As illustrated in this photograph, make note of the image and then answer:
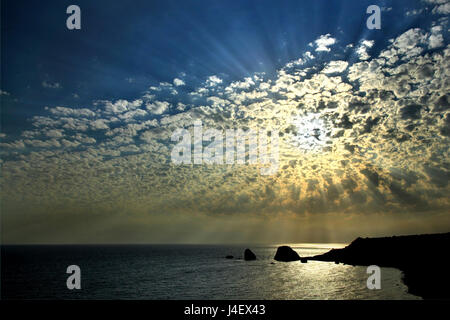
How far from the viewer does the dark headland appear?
3762cm

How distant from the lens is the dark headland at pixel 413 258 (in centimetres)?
3762

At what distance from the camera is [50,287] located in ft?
163

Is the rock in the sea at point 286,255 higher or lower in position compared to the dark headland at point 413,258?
lower

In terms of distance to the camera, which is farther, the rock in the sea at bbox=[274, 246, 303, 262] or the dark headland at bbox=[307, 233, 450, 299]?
the rock in the sea at bbox=[274, 246, 303, 262]

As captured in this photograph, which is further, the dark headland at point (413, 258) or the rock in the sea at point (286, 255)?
the rock in the sea at point (286, 255)

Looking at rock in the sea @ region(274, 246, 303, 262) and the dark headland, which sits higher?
the dark headland

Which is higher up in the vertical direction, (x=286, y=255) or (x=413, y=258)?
(x=413, y=258)

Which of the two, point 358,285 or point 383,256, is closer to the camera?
Answer: point 358,285

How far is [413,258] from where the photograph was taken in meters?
68.6

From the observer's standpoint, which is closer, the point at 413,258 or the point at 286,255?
the point at 413,258
